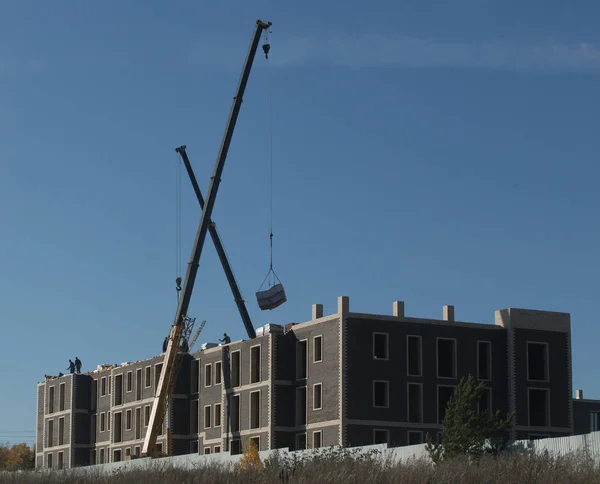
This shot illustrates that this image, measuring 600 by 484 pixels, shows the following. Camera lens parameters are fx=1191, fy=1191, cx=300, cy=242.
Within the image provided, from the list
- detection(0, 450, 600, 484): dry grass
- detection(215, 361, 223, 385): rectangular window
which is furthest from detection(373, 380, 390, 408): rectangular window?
detection(0, 450, 600, 484): dry grass

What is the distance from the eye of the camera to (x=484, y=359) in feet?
302

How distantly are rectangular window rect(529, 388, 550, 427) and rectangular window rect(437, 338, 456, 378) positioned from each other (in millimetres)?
6658

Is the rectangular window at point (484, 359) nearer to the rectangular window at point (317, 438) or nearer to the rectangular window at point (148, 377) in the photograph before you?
the rectangular window at point (317, 438)

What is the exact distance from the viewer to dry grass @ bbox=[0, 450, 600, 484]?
4331cm

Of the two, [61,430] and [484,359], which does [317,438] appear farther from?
[61,430]

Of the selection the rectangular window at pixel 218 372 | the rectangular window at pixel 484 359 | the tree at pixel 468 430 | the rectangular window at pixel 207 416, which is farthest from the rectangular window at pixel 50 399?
the tree at pixel 468 430

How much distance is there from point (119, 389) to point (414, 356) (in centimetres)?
3625

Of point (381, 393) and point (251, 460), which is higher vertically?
point (381, 393)

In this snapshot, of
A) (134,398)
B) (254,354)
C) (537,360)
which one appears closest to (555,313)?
(537,360)

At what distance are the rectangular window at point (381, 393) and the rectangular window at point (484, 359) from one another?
7.90 metres

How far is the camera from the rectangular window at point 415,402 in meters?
89.4

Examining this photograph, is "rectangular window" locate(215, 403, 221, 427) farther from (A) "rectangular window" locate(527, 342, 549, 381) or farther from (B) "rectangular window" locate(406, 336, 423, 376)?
(A) "rectangular window" locate(527, 342, 549, 381)

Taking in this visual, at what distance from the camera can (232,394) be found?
9675 centimetres

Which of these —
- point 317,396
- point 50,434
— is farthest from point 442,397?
point 50,434
